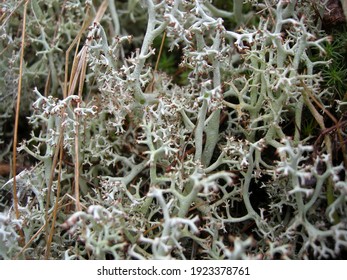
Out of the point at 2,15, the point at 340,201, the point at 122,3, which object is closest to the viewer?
the point at 340,201

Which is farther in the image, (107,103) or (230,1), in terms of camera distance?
(230,1)

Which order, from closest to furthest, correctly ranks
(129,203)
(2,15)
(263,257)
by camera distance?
(263,257) < (129,203) < (2,15)

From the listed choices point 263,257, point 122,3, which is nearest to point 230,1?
point 122,3

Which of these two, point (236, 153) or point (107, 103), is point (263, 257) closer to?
point (236, 153)

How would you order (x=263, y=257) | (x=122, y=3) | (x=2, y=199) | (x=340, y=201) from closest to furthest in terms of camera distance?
(x=340, y=201) < (x=263, y=257) < (x=2, y=199) < (x=122, y=3)

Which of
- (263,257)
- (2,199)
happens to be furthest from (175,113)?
(2,199)

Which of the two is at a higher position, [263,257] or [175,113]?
[175,113]

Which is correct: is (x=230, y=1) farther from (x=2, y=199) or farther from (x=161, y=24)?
(x=2, y=199)

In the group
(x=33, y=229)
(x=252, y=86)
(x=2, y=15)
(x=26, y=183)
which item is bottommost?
(x=33, y=229)
